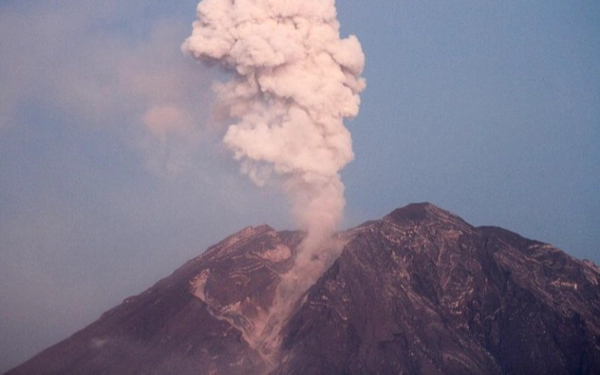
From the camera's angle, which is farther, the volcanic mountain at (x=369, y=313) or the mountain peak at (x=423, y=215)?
the mountain peak at (x=423, y=215)

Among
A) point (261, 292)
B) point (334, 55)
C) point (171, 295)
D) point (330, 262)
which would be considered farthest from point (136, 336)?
point (334, 55)

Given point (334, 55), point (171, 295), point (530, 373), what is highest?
point (334, 55)

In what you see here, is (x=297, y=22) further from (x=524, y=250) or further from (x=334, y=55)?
(x=524, y=250)

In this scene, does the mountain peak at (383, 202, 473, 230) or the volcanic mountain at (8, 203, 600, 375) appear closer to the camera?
the volcanic mountain at (8, 203, 600, 375)

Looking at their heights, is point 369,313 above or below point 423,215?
below

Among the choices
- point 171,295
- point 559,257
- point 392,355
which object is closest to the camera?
point 392,355

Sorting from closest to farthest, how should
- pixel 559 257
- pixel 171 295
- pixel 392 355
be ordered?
pixel 392 355 < pixel 171 295 < pixel 559 257

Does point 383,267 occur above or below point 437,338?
above

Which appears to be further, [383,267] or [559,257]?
[559,257]
